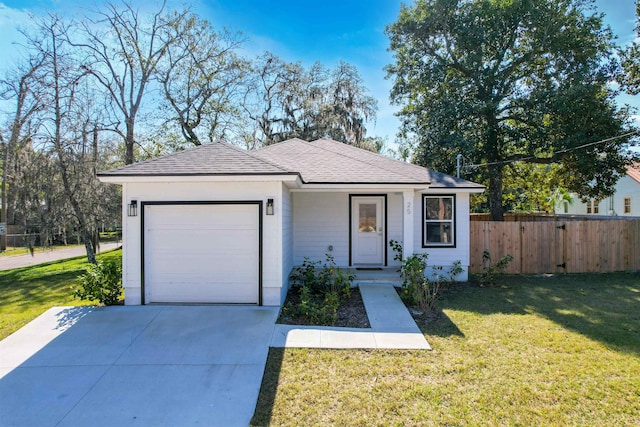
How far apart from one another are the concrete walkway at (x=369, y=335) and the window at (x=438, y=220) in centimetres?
349

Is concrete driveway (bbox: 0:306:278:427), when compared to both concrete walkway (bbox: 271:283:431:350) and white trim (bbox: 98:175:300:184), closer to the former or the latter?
concrete walkway (bbox: 271:283:431:350)

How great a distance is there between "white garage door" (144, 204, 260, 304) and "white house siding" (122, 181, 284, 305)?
19 cm

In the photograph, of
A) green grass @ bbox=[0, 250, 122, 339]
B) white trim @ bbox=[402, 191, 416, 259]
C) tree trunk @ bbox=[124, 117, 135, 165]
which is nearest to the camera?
green grass @ bbox=[0, 250, 122, 339]

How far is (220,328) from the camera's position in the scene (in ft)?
17.3

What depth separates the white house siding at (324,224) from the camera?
928 centimetres

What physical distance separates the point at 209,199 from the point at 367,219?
15.3 ft

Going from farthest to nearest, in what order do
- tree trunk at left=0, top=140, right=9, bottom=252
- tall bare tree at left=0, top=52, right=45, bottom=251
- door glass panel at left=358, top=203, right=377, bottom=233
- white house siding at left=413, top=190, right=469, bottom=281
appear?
tall bare tree at left=0, top=52, right=45, bottom=251, tree trunk at left=0, top=140, right=9, bottom=252, door glass panel at left=358, top=203, right=377, bottom=233, white house siding at left=413, top=190, right=469, bottom=281

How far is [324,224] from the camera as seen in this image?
30.5 feet

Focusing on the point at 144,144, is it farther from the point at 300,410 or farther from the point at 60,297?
the point at 300,410

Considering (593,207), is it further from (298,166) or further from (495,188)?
(298,166)

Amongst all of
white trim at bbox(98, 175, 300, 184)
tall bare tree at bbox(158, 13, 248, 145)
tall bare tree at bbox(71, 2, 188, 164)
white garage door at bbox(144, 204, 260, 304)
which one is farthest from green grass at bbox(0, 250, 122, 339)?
tall bare tree at bbox(158, 13, 248, 145)

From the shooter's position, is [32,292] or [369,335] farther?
[32,292]

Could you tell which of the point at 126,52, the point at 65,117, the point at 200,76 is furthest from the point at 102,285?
the point at 200,76

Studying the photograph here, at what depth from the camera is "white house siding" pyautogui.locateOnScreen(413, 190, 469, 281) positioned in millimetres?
9164
